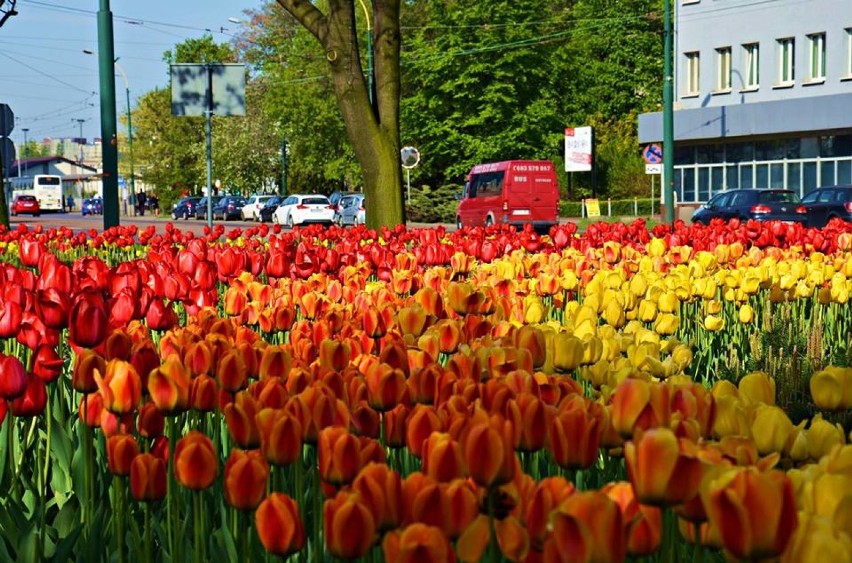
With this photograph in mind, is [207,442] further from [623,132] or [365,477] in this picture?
[623,132]

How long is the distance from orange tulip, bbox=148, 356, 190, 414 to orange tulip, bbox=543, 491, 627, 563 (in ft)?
4.22

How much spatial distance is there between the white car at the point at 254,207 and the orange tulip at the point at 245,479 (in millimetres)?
63286

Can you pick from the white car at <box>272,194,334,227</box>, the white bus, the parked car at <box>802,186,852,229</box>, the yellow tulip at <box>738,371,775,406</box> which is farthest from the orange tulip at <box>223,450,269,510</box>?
the white bus

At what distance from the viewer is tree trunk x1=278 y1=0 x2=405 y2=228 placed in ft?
52.5

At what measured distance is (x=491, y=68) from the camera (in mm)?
56250

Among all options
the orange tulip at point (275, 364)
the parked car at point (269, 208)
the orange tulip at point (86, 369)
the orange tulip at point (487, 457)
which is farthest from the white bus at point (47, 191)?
the orange tulip at point (487, 457)

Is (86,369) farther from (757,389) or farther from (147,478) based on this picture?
(757,389)

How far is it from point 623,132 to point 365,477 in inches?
2778

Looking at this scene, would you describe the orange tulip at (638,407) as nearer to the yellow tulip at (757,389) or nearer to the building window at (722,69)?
the yellow tulip at (757,389)

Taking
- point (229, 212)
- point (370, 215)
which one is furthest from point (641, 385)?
point (229, 212)

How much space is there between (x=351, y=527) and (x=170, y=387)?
108cm

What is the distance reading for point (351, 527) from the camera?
1664 millimetres

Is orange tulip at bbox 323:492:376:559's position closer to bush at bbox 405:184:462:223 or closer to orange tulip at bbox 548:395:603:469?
orange tulip at bbox 548:395:603:469

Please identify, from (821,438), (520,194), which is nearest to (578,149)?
(520,194)
